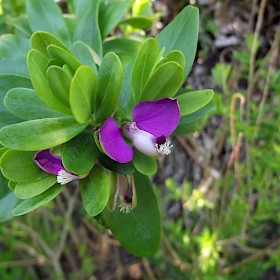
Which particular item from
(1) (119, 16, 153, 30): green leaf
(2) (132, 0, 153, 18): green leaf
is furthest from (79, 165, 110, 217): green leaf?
(2) (132, 0, 153, 18): green leaf

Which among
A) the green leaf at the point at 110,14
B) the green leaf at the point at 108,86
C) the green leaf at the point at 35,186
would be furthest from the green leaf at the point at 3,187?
the green leaf at the point at 110,14

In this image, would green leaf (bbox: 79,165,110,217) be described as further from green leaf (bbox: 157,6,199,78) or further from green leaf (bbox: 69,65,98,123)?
green leaf (bbox: 157,6,199,78)

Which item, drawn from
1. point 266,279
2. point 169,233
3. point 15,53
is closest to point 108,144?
point 15,53

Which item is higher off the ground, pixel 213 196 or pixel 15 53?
pixel 15 53

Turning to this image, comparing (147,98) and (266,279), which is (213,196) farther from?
(147,98)

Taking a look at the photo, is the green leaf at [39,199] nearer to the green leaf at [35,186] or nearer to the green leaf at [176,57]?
the green leaf at [35,186]
